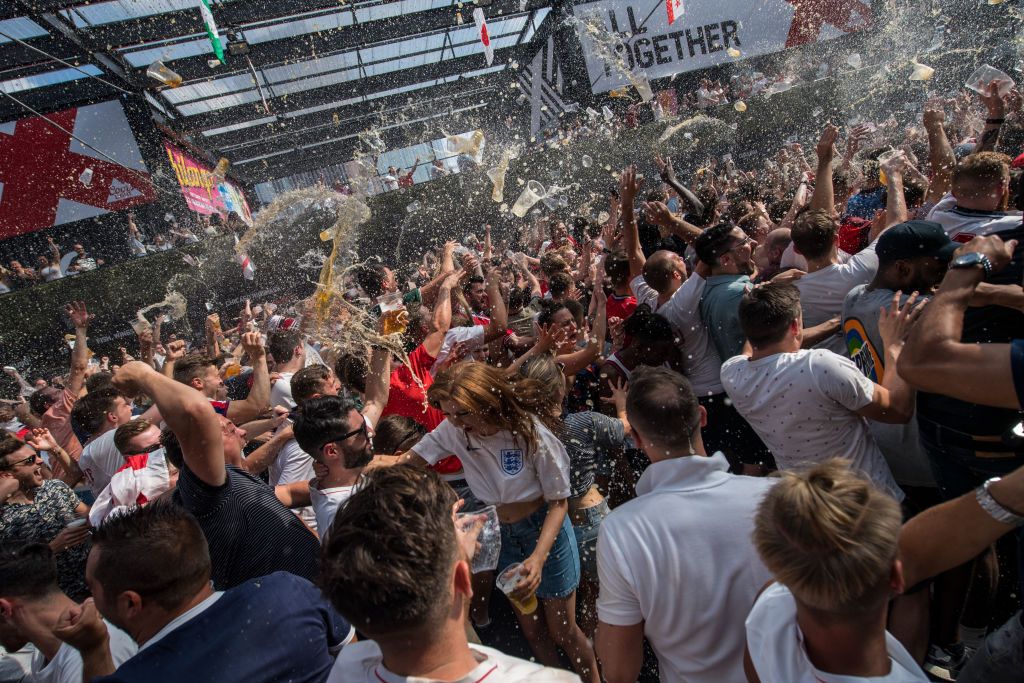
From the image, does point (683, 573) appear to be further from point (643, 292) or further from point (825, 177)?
point (825, 177)

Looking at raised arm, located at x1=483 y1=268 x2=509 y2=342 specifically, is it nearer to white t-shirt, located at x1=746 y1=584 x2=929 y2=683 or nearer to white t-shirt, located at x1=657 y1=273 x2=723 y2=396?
white t-shirt, located at x1=657 y1=273 x2=723 y2=396

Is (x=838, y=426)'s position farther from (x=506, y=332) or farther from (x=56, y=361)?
(x=56, y=361)

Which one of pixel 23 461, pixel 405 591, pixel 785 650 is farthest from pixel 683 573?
pixel 23 461

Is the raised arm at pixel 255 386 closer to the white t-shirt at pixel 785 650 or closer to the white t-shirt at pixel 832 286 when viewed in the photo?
the white t-shirt at pixel 785 650

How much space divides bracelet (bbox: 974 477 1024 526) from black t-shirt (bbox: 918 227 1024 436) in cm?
108

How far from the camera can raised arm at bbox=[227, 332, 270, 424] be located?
3.26 metres

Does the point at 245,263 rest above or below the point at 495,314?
above

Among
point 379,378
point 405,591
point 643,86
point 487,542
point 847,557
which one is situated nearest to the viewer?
point 847,557

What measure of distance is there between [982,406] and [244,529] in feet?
8.85

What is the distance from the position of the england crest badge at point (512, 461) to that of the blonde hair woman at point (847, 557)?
4.37 ft

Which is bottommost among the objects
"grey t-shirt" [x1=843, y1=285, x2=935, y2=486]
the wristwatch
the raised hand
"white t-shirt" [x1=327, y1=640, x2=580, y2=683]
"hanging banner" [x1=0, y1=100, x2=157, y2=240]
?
"grey t-shirt" [x1=843, y1=285, x2=935, y2=486]

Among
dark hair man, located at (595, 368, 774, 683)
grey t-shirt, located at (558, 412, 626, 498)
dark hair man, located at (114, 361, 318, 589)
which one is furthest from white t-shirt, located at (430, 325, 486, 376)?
dark hair man, located at (595, 368, 774, 683)

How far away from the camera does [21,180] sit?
43.6 ft

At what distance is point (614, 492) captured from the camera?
12.0ft
